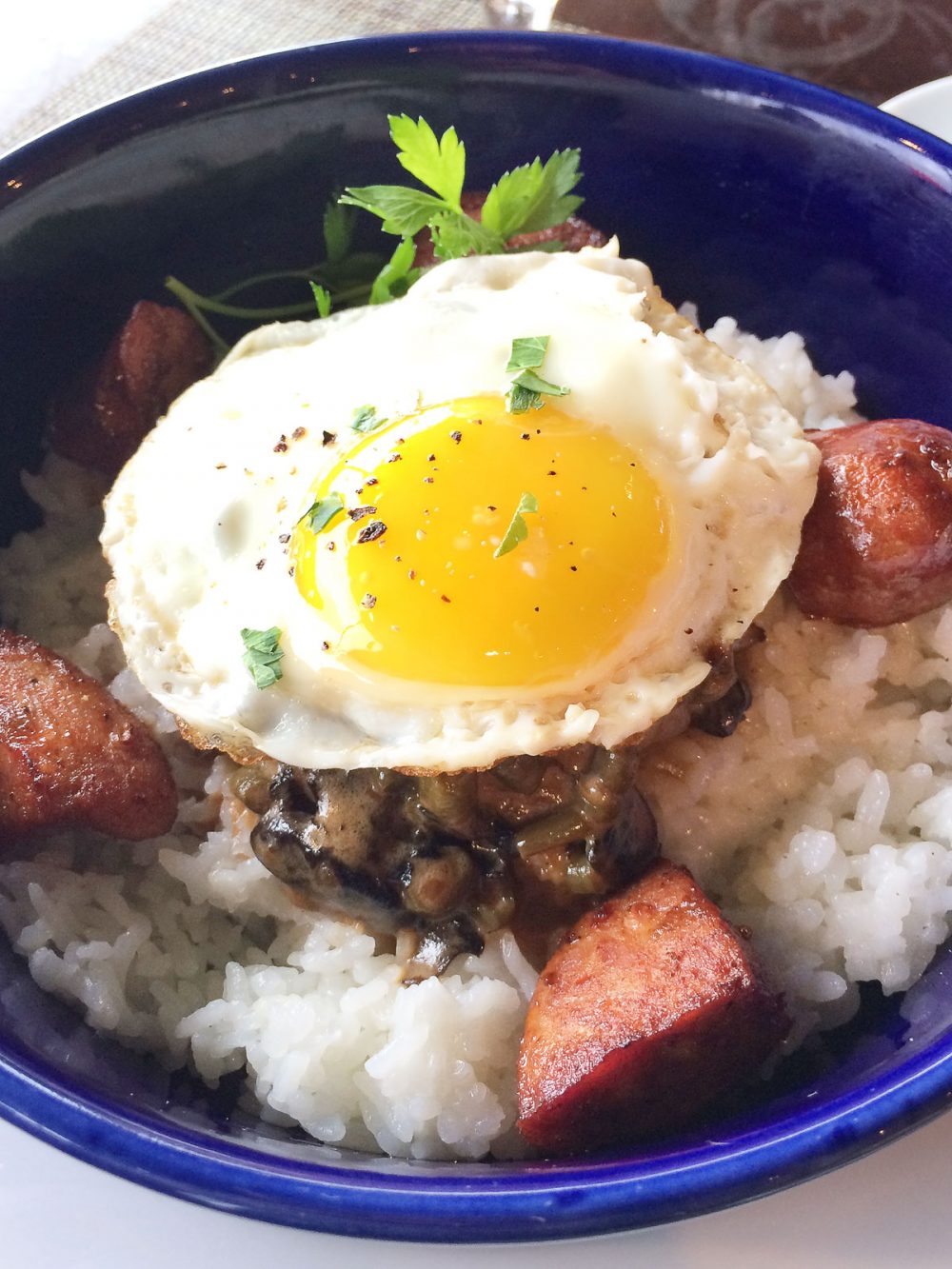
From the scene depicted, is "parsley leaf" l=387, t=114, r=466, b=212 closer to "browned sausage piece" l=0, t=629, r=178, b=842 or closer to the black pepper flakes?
the black pepper flakes

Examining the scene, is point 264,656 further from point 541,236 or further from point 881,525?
point 541,236

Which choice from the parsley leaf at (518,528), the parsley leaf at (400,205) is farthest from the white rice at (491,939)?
the parsley leaf at (400,205)

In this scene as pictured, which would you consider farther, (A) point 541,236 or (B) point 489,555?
(A) point 541,236

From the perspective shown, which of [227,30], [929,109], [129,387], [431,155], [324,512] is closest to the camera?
[324,512]

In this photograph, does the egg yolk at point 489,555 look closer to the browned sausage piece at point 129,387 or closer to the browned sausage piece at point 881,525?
the browned sausage piece at point 881,525

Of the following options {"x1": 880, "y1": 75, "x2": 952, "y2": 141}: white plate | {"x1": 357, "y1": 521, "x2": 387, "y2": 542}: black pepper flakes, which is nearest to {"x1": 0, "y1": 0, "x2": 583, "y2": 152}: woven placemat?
{"x1": 880, "y1": 75, "x2": 952, "y2": 141}: white plate

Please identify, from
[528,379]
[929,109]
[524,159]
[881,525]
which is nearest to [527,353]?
[528,379]
